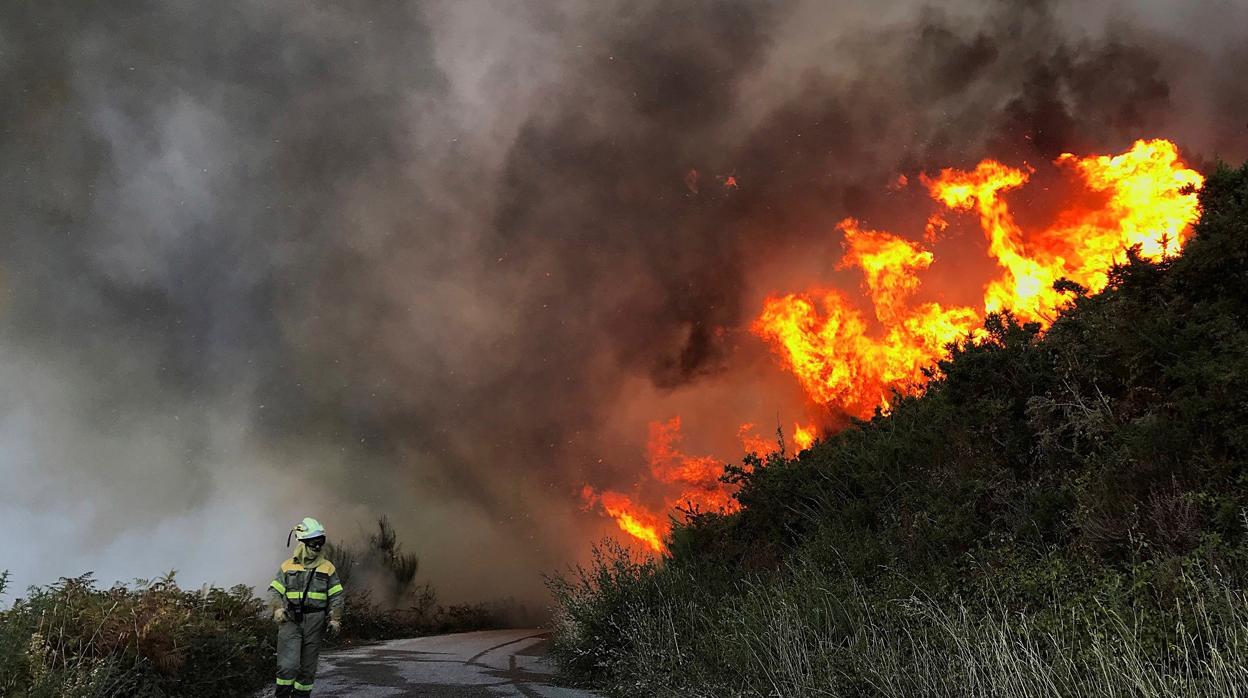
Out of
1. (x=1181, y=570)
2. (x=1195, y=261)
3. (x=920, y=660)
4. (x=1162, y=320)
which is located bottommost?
(x=920, y=660)

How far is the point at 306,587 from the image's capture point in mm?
8438

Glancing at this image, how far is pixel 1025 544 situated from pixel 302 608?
8.37 m

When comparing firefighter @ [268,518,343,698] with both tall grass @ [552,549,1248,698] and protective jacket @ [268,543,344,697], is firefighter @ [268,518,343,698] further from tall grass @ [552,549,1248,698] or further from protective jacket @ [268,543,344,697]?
tall grass @ [552,549,1248,698]

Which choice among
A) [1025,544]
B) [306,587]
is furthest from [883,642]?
[306,587]

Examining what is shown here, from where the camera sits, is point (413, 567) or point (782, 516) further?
point (413, 567)

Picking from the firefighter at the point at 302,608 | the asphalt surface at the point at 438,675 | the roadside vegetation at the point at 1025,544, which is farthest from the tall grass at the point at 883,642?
the firefighter at the point at 302,608

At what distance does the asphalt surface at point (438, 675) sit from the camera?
36.9 ft

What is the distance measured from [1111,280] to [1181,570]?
16.3 ft

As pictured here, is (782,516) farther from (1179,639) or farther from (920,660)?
(1179,639)

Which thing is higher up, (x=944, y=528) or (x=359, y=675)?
(x=944, y=528)

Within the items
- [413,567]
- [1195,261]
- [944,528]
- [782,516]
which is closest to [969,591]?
[944,528]

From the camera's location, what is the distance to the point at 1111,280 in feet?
32.0

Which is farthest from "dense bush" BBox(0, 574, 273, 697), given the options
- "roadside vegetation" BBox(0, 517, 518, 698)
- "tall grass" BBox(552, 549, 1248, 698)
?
"tall grass" BBox(552, 549, 1248, 698)

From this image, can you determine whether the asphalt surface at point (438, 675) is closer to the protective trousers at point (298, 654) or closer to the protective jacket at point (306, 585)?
the protective trousers at point (298, 654)
